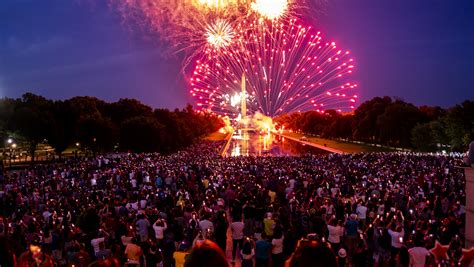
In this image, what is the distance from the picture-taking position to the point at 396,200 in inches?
660

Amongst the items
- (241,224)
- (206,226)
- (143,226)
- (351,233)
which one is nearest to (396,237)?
(351,233)

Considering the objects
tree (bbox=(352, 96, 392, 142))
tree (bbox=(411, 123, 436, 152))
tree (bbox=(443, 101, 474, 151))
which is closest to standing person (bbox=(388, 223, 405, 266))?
tree (bbox=(443, 101, 474, 151))

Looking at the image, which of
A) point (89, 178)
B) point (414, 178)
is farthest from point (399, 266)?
point (89, 178)

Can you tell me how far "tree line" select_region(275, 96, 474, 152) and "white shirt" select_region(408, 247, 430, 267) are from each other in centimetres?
5791

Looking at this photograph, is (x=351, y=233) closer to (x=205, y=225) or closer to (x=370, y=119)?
(x=205, y=225)

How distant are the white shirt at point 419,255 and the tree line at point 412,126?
5791 cm

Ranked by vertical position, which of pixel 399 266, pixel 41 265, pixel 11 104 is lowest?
pixel 399 266

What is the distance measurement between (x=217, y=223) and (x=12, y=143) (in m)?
62.0

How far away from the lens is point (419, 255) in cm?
1001

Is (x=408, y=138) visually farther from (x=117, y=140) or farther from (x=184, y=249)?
(x=184, y=249)

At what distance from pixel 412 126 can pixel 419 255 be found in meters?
79.4

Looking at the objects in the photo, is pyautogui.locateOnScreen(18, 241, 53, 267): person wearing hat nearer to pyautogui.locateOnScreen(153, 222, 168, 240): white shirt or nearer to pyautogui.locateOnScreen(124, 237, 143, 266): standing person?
pyautogui.locateOnScreen(124, 237, 143, 266): standing person

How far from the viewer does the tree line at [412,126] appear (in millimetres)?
67188

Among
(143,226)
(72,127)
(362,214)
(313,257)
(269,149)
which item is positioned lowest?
(143,226)
